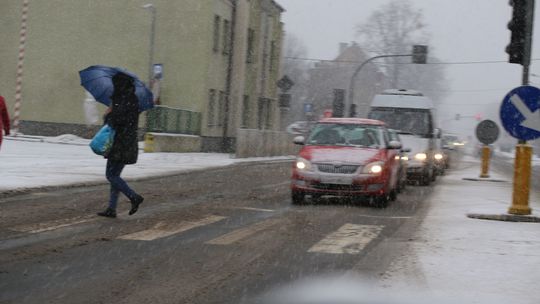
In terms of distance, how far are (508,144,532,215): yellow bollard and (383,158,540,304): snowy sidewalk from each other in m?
0.59

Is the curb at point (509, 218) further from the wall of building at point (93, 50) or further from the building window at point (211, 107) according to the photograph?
the building window at point (211, 107)

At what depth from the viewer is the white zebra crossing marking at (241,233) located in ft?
29.6

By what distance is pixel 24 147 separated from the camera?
27.3 meters

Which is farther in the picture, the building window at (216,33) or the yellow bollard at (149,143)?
the building window at (216,33)

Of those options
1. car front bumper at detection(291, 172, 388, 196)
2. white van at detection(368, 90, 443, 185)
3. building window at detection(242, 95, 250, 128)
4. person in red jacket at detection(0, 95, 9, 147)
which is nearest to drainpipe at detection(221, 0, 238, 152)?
building window at detection(242, 95, 250, 128)

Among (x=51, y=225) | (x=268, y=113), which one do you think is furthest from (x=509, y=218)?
(x=268, y=113)

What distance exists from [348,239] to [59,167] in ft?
37.8

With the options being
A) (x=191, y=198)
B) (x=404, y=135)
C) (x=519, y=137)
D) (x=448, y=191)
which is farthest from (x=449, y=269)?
(x=404, y=135)

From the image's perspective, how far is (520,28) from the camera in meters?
12.8

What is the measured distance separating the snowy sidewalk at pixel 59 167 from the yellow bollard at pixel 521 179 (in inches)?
312

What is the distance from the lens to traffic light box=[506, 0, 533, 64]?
41.9 ft

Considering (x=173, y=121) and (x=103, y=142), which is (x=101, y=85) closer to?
(x=103, y=142)

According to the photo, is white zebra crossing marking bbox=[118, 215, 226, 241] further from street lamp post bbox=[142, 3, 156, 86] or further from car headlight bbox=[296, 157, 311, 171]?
street lamp post bbox=[142, 3, 156, 86]

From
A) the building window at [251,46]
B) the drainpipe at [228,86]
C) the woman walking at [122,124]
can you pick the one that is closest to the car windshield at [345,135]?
the woman walking at [122,124]
